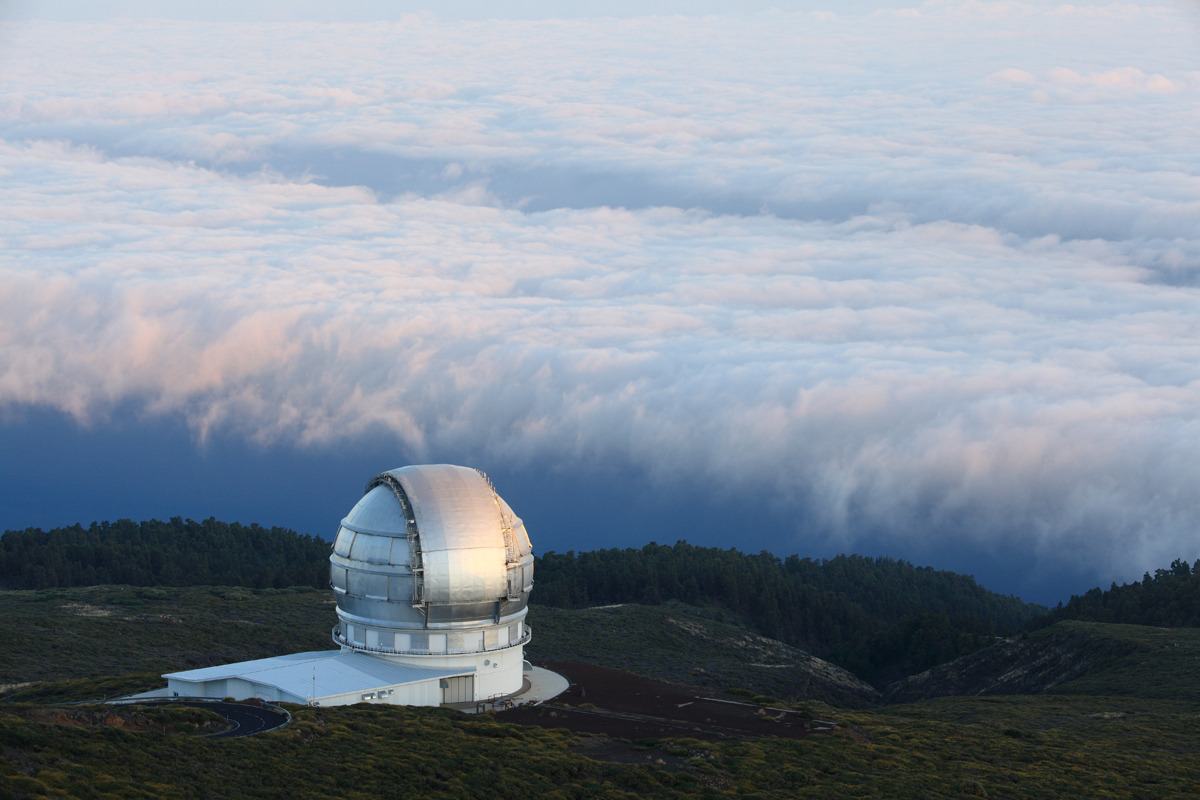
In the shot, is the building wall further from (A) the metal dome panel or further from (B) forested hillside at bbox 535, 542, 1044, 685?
(B) forested hillside at bbox 535, 542, 1044, 685

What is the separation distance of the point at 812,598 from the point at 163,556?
6480cm

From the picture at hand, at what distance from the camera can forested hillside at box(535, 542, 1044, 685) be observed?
102125 mm

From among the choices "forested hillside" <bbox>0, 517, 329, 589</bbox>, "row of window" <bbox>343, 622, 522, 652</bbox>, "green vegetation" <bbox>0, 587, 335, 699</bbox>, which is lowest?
"forested hillside" <bbox>0, 517, 329, 589</bbox>

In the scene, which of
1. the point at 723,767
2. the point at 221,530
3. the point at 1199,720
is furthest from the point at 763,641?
the point at 221,530

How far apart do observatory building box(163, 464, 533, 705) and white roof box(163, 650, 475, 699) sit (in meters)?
0.08

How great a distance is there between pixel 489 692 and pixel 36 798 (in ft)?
87.8

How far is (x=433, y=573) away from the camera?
51938mm

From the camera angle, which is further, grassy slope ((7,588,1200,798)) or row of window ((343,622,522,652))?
row of window ((343,622,522,652))

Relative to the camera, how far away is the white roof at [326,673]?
4891 cm

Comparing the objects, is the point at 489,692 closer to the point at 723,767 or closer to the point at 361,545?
the point at 361,545

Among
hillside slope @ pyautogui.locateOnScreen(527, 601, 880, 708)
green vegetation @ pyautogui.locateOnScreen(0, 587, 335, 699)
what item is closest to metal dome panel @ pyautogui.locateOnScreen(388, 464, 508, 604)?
green vegetation @ pyautogui.locateOnScreen(0, 587, 335, 699)

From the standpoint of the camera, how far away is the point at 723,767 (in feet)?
142

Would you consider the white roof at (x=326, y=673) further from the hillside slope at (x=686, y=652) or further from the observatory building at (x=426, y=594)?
the hillside slope at (x=686, y=652)

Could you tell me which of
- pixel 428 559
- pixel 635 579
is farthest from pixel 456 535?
pixel 635 579
